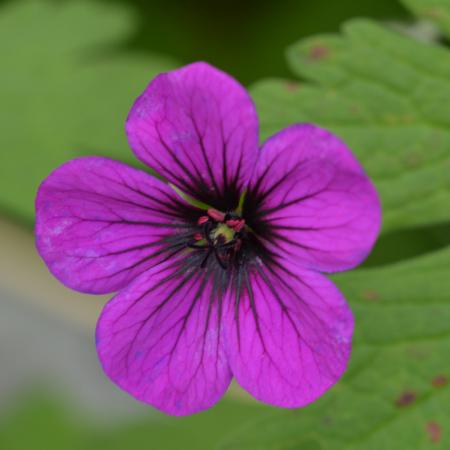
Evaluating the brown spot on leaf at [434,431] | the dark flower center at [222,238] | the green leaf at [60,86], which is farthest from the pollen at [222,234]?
the green leaf at [60,86]

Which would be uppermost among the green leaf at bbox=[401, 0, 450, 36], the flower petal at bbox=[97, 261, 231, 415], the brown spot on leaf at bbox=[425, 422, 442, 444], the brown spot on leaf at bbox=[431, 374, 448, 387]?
the green leaf at bbox=[401, 0, 450, 36]

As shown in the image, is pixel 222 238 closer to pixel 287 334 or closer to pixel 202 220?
pixel 202 220

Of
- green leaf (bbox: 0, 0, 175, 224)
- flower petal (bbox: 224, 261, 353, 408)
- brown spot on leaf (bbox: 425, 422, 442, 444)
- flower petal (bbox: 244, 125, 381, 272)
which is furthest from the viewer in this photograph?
green leaf (bbox: 0, 0, 175, 224)

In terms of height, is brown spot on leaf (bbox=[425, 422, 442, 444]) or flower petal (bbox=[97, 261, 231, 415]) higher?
flower petal (bbox=[97, 261, 231, 415])

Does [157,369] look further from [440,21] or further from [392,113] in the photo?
[440,21]

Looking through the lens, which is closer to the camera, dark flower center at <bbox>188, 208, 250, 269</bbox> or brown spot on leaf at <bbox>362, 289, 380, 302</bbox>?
dark flower center at <bbox>188, 208, 250, 269</bbox>

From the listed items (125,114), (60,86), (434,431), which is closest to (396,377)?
(434,431)

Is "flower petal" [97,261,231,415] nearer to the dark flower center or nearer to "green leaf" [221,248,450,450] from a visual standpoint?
the dark flower center

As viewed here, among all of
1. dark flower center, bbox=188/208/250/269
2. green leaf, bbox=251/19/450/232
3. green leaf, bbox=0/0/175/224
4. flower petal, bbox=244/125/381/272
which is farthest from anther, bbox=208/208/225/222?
green leaf, bbox=0/0/175/224
